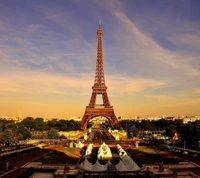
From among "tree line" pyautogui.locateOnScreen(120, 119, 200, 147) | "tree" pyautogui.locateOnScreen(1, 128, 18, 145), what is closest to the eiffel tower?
"tree line" pyautogui.locateOnScreen(120, 119, 200, 147)

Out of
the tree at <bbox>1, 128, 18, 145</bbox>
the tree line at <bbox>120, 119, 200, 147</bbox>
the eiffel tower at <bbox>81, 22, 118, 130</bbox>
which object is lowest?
the tree at <bbox>1, 128, 18, 145</bbox>

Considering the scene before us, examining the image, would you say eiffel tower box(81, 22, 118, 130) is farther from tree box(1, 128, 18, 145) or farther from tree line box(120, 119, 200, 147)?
tree box(1, 128, 18, 145)

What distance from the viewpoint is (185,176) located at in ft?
63.3

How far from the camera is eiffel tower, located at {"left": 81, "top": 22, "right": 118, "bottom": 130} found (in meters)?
74.1

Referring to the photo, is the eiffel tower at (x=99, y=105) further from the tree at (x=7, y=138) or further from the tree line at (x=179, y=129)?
the tree at (x=7, y=138)

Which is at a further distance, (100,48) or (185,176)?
(100,48)

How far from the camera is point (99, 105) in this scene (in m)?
75.7

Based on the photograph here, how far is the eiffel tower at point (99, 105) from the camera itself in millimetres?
74062

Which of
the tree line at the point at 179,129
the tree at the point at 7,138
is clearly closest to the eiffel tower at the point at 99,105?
the tree line at the point at 179,129

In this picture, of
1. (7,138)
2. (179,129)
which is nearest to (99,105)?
(179,129)

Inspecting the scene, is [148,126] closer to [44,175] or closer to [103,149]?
[103,149]

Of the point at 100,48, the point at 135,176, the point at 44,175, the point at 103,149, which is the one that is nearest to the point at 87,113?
the point at 100,48

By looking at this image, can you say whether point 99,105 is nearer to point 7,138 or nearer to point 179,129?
point 179,129

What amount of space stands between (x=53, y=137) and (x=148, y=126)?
33864 millimetres
